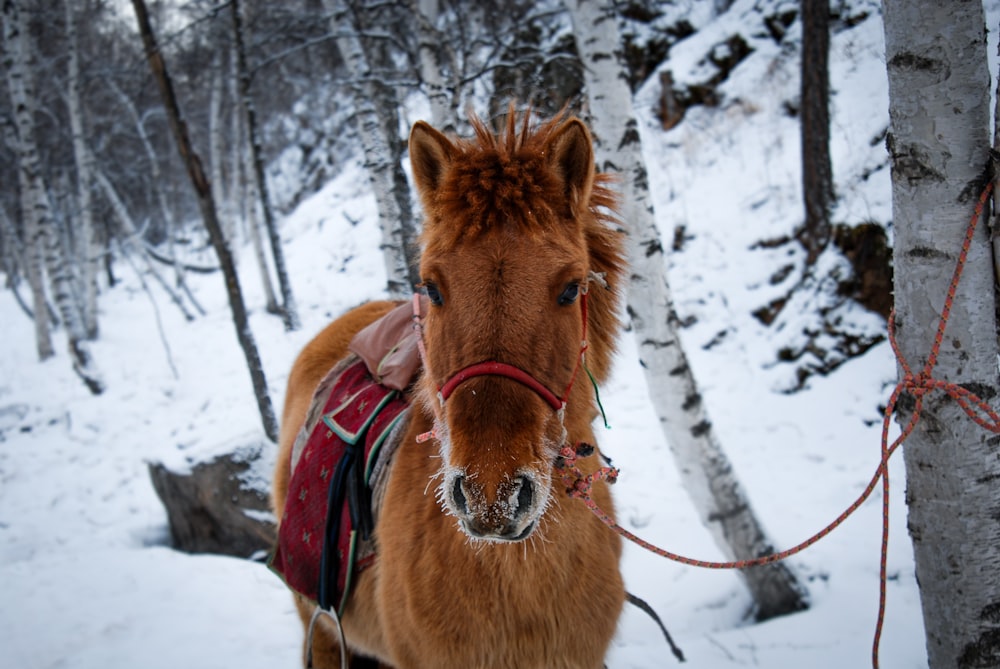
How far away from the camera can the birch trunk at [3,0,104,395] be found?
10273 millimetres

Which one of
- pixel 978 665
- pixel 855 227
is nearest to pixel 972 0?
pixel 978 665

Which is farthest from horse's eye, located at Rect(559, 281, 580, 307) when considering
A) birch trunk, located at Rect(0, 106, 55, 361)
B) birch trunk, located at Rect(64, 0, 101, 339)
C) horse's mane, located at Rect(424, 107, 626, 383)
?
birch trunk, located at Rect(64, 0, 101, 339)

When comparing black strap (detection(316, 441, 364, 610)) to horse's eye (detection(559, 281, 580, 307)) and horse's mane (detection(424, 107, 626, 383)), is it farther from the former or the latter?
horse's eye (detection(559, 281, 580, 307))

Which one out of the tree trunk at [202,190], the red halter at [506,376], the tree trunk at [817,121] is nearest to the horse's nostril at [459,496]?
the red halter at [506,376]

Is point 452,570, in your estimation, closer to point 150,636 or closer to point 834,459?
point 150,636

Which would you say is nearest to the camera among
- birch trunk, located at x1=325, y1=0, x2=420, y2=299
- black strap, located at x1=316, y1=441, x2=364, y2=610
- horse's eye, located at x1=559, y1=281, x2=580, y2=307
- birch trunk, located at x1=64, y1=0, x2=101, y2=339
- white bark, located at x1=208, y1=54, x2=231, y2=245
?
horse's eye, located at x1=559, y1=281, x2=580, y2=307

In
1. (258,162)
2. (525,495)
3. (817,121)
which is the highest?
(258,162)

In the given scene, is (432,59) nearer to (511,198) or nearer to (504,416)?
(511,198)

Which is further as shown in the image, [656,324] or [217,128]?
[217,128]

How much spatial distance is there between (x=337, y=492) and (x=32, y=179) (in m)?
13.0

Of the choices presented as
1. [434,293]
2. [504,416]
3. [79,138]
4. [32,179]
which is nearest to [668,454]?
[434,293]

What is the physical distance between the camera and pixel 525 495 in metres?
1.42

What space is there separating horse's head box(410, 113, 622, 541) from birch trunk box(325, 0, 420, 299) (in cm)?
539

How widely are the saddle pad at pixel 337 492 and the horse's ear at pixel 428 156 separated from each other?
1.01 meters
